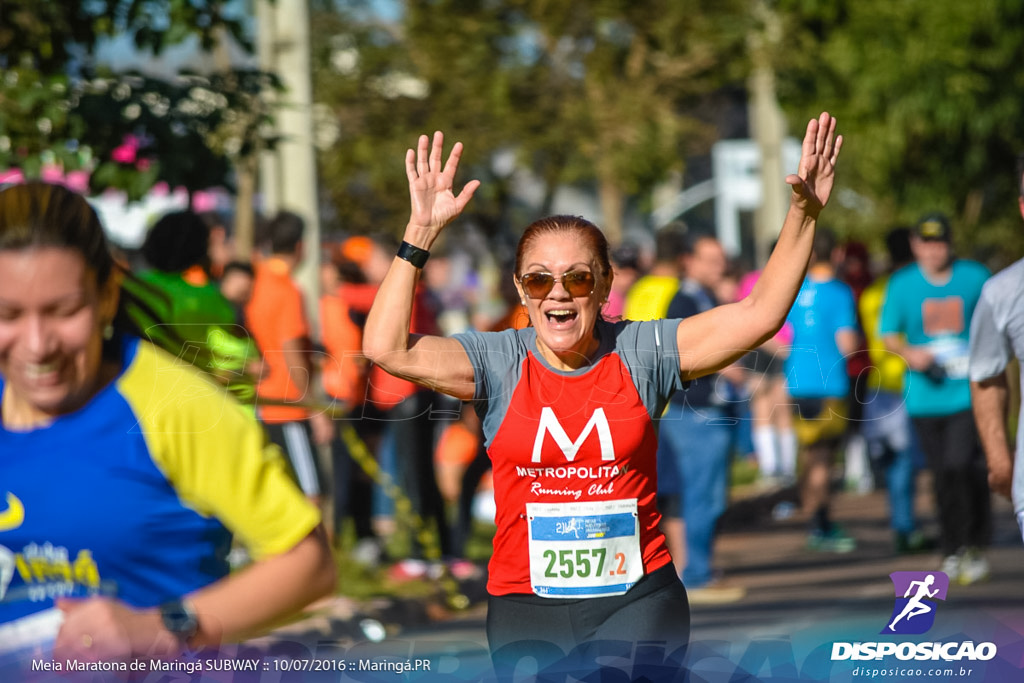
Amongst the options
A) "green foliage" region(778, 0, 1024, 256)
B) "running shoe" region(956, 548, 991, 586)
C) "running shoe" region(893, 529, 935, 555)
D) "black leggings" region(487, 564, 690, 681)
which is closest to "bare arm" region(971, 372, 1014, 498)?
"black leggings" region(487, 564, 690, 681)

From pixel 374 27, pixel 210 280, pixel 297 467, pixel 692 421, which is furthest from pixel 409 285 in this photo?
pixel 374 27

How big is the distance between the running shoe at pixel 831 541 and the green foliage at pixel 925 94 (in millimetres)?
6101

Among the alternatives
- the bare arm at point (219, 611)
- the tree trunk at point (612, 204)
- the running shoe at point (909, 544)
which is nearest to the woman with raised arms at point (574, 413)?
the bare arm at point (219, 611)

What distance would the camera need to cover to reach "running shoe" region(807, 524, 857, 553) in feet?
36.4

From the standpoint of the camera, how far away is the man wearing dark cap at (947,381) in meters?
9.27

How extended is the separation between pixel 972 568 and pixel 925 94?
8429 mm

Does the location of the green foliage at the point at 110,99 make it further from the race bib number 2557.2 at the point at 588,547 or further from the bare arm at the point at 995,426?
the bare arm at the point at 995,426

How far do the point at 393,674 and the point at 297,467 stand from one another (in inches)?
164

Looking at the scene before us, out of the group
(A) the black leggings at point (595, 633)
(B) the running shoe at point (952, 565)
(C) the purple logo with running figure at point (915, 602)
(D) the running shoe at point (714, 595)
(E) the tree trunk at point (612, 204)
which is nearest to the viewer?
(A) the black leggings at point (595, 633)

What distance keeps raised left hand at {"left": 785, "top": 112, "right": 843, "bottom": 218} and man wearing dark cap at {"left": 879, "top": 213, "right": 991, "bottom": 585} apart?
5311mm

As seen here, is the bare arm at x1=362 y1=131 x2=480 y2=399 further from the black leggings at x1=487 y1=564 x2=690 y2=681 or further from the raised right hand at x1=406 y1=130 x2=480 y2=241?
the black leggings at x1=487 y1=564 x2=690 y2=681

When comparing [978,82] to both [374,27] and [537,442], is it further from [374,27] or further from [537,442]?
A: [537,442]

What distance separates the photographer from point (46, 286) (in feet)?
9.67

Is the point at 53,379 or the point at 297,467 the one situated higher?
the point at 53,379
